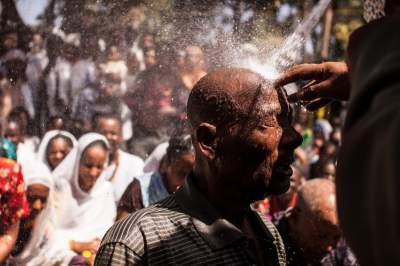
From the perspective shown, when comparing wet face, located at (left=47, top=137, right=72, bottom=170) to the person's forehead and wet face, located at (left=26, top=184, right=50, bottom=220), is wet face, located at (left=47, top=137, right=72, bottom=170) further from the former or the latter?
the person's forehead

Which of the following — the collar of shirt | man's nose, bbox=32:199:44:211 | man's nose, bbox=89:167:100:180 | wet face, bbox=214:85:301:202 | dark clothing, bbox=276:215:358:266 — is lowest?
dark clothing, bbox=276:215:358:266

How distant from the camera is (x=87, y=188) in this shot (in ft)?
17.9

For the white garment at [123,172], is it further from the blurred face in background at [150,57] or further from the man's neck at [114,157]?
the blurred face in background at [150,57]

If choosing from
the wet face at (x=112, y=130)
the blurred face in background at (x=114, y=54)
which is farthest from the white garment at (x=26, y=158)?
the blurred face in background at (x=114, y=54)

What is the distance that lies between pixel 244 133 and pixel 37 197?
2766mm

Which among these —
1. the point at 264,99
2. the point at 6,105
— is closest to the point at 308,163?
the point at 6,105

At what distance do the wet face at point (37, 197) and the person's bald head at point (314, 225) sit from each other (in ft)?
5.73

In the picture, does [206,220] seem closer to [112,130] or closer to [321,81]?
[321,81]

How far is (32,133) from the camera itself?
5.29 m

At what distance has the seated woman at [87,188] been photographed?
5.11 meters

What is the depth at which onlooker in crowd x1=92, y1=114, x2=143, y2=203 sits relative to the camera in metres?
5.63

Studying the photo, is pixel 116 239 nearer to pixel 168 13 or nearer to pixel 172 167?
pixel 168 13

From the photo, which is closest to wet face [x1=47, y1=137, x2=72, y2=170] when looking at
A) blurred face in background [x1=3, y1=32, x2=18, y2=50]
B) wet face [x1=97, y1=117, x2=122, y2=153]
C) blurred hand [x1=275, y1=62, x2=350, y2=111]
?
wet face [x1=97, y1=117, x2=122, y2=153]

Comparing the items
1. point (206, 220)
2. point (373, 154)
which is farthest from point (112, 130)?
point (373, 154)
